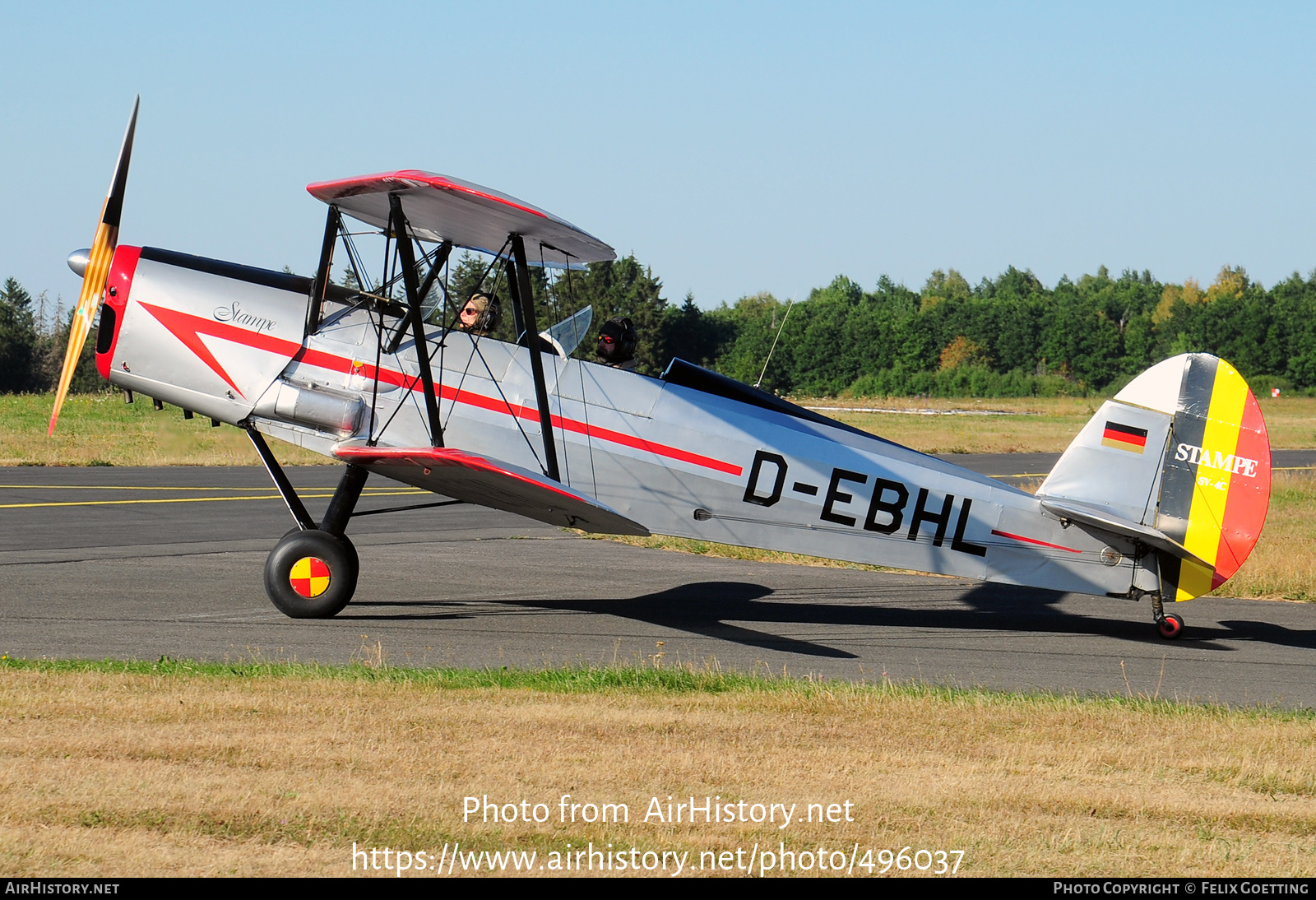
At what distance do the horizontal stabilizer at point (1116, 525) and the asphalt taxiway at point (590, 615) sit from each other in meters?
0.77

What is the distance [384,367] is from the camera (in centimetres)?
883

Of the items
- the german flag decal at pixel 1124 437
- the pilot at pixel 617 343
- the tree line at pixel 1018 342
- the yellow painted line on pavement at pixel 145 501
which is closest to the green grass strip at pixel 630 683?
the german flag decal at pixel 1124 437

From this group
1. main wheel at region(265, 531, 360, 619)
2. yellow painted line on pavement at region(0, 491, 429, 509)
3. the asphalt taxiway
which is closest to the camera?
the asphalt taxiway

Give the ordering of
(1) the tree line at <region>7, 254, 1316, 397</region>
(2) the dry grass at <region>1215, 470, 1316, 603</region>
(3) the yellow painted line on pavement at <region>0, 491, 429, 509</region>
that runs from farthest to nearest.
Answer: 1. (1) the tree line at <region>7, 254, 1316, 397</region>
2. (3) the yellow painted line on pavement at <region>0, 491, 429, 509</region>
3. (2) the dry grass at <region>1215, 470, 1316, 603</region>

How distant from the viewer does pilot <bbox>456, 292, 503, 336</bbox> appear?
9047 mm

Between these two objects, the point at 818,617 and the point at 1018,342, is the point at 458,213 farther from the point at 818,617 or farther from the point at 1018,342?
the point at 1018,342

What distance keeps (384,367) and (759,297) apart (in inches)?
4454

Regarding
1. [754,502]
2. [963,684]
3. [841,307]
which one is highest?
[841,307]

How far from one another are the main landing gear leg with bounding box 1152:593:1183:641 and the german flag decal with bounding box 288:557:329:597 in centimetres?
636

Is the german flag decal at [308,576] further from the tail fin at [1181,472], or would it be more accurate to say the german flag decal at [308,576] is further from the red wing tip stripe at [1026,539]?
the tail fin at [1181,472]

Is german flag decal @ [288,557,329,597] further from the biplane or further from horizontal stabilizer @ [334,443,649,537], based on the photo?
horizontal stabilizer @ [334,443,649,537]

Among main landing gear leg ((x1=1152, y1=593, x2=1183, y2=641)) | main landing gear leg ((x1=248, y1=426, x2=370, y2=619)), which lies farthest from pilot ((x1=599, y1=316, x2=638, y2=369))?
main landing gear leg ((x1=1152, y1=593, x2=1183, y2=641))

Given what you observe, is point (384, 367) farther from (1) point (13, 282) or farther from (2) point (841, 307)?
(2) point (841, 307)

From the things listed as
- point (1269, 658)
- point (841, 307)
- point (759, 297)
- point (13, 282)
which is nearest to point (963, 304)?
point (841, 307)
